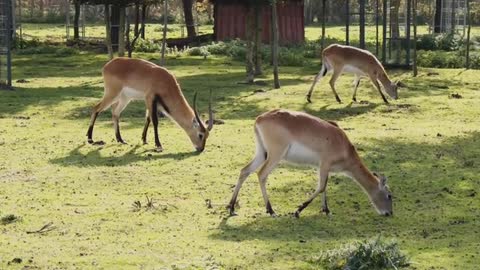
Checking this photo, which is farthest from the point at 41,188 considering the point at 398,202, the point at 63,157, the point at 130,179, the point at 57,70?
the point at 57,70

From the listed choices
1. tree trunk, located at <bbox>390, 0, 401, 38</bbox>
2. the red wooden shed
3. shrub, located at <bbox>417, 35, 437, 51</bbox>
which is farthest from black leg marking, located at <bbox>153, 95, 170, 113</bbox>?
the red wooden shed

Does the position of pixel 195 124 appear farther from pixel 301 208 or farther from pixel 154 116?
pixel 301 208

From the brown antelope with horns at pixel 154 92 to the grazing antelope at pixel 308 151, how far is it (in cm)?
416

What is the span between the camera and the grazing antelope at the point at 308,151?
1009cm

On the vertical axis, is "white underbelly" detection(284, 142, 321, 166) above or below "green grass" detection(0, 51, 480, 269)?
above

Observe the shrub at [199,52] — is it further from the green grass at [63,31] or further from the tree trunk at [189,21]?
the green grass at [63,31]

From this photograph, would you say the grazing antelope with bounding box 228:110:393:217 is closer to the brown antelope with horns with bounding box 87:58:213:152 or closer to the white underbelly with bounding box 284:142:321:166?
the white underbelly with bounding box 284:142:321:166

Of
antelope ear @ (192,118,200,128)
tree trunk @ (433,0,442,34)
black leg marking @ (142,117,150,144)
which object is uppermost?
tree trunk @ (433,0,442,34)

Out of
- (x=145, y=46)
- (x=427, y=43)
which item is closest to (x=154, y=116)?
(x=145, y=46)

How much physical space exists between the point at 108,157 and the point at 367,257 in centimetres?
677

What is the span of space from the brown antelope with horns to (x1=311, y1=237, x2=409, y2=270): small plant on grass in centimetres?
637

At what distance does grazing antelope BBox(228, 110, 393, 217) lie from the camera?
10086mm

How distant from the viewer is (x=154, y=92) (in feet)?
48.5

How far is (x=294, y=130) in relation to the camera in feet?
33.2
